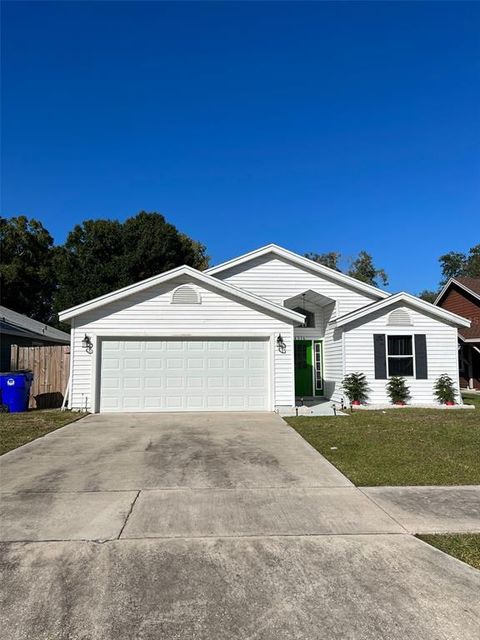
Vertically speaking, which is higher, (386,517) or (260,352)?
(260,352)

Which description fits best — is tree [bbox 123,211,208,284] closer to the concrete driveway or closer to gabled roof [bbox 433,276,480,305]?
gabled roof [bbox 433,276,480,305]

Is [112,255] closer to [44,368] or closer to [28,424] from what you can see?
[44,368]

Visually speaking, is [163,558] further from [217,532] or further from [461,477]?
[461,477]

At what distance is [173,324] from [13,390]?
16.5 feet

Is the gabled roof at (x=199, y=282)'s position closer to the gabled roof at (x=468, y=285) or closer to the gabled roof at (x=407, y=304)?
the gabled roof at (x=407, y=304)

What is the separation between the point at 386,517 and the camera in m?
4.63

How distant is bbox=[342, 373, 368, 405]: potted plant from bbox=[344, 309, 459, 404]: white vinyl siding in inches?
8.5

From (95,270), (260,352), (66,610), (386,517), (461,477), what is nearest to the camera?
(66,610)

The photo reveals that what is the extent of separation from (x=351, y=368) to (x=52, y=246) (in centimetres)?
3031

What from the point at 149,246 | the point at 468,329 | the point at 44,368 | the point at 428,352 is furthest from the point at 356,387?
the point at 149,246

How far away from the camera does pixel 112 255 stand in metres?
33.5

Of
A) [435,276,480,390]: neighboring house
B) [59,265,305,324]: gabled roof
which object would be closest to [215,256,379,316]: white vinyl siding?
[59,265,305,324]: gabled roof

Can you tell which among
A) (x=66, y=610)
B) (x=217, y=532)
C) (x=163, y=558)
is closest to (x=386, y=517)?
(x=217, y=532)

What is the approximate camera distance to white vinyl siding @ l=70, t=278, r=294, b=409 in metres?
12.9
